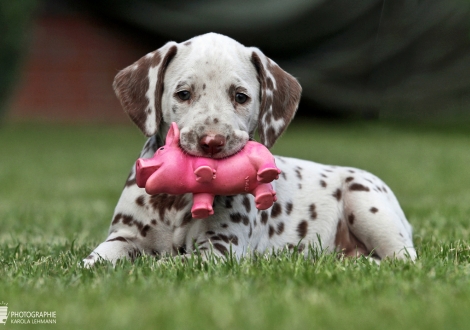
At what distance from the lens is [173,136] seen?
4.39 metres

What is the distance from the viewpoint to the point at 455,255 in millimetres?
4703

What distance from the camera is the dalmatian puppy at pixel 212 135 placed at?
443 centimetres

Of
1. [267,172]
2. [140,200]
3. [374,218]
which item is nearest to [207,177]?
[267,172]

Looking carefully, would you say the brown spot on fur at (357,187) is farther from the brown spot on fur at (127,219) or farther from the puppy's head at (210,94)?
Answer: the brown spot on fur at (127,219)

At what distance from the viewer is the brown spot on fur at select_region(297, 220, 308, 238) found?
540 centimetres

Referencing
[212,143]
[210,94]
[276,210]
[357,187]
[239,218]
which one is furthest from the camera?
[357,187]

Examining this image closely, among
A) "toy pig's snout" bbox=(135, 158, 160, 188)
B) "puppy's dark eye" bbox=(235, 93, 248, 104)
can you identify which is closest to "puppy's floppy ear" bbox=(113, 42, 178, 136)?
"toy pig's snout" bbox=(135, 158, 160, 188)

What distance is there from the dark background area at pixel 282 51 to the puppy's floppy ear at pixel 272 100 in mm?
19380

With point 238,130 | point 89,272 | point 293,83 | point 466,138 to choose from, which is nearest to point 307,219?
point 293,83

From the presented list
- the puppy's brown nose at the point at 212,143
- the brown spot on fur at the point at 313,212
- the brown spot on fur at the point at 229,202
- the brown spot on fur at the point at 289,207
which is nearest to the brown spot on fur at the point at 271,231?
the brown spot on fur at the point at 289,207

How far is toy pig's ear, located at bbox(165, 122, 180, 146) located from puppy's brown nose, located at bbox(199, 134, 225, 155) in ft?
0.70

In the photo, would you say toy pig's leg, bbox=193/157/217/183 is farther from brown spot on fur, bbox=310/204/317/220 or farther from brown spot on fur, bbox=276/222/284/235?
brown spot on fur, bbox=310/204/317/220

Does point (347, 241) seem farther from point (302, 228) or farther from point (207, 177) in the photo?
point (207, 177)

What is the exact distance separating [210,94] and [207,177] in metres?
0.57
